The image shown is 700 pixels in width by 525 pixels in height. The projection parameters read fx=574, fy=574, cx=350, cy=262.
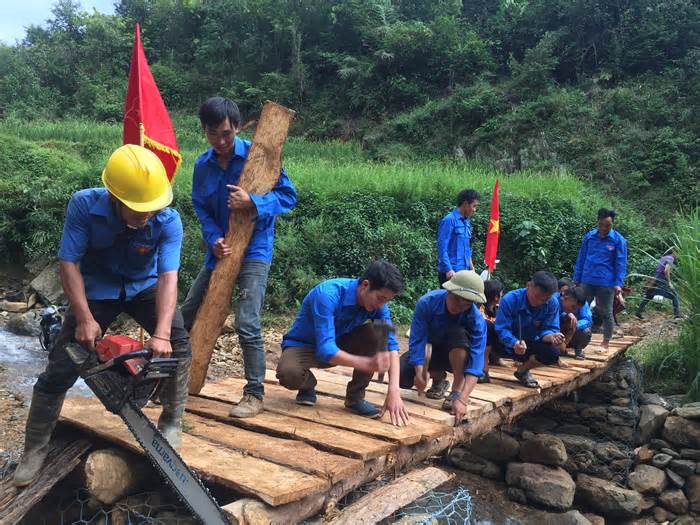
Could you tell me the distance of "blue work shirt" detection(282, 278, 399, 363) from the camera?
296 cm

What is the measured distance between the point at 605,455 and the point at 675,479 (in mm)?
689

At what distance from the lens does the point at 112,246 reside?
2.34 m

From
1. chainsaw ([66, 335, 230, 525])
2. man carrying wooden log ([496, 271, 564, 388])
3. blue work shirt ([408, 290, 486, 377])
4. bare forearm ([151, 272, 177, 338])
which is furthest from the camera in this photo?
man carrying wooden log ([496, 271, 564, 388])

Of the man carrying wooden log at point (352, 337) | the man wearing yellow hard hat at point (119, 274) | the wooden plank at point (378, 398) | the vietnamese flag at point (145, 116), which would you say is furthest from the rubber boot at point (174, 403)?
the vietnamese flag at point (145, 116)

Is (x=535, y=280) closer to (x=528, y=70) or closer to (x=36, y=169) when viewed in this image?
(x=36, y=169)

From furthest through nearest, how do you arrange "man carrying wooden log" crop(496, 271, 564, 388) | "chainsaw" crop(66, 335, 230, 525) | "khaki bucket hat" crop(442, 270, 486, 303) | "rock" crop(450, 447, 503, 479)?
"rock" crop(450, 447, 503, 479) → "man carrying wooden log" crop(496, 271, 564, 388) → "khaki bucket hat" crop(442, 270, 486, 303) → "chainsaw" crop(66, 335, 230, 525)

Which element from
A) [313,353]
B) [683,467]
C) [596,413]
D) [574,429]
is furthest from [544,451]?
[313,353]

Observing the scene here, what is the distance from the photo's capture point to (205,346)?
3172 mm

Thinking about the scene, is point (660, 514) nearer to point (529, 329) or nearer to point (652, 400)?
point (652, 400)

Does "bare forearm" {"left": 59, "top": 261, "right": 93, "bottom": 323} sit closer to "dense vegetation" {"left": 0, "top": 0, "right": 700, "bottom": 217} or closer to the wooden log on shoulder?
the wooden log on shoulder

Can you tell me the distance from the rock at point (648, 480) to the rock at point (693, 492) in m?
0.22

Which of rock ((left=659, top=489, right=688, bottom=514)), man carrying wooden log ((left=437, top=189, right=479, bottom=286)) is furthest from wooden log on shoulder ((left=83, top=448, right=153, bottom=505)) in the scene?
rock ((left=659, top=489, right=688, bottom=514))

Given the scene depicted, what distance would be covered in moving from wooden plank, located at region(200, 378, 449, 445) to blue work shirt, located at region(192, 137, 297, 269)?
2.84 feet

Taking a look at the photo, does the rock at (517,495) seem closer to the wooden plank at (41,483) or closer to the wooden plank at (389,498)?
the wooden plank at (389,498)
